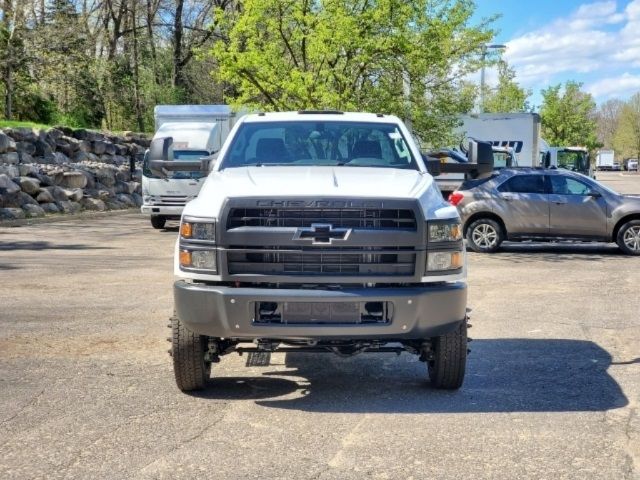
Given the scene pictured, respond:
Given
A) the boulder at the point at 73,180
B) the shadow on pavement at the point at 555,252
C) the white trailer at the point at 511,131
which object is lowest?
the shadow on pavement at the point at 555,252

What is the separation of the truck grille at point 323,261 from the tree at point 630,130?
12604cm

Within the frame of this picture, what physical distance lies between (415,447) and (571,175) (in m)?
12.8

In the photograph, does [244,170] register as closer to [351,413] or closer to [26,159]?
[351,413]

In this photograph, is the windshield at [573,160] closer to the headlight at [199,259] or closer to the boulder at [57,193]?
the boulder at [57,193]

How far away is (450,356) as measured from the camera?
573cm

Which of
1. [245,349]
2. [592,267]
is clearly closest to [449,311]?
[245,349]

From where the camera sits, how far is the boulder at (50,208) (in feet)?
76.8

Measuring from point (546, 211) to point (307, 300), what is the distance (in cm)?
1197

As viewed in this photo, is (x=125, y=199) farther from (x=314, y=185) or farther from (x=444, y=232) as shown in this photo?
(x=444, y=232)

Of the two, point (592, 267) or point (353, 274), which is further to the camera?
point (592, 267)

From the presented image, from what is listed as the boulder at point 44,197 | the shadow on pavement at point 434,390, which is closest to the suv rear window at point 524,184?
the shadow on pavement at point 434,390

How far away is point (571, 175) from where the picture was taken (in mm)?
16500

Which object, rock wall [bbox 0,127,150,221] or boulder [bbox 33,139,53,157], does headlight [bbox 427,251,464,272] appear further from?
boulder [bbox 33,139,53,157]

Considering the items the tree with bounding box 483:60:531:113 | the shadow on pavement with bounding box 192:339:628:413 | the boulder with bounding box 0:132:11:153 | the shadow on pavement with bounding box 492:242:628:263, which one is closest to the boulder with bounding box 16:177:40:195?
the boulder with bounding box 0:132:11:153
